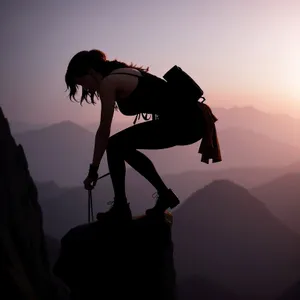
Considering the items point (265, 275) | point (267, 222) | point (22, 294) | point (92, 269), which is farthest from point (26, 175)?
point (267, 222)

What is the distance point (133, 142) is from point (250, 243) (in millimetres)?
112045

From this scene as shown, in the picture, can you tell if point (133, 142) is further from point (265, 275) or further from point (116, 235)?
point (265, 275)

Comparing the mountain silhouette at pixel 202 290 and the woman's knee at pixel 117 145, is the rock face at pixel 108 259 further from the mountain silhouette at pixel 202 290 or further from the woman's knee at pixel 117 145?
the mountain silhouette at pixel 202 290

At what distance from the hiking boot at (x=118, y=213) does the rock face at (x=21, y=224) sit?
6259mm

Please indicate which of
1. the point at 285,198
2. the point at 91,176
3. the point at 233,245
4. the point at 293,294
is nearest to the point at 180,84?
the point at 91,176

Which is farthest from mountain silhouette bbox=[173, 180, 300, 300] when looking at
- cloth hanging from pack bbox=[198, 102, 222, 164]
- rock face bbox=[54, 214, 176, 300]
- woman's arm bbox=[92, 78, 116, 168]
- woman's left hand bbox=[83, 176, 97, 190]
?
woman's arm bbox=[92, 78, 116, 168]

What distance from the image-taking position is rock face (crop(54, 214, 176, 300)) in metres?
6.83

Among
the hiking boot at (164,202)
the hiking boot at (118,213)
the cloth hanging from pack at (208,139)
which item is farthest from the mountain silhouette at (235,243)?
the cloth hanging from pack at (208,139)

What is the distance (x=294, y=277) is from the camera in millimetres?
91562

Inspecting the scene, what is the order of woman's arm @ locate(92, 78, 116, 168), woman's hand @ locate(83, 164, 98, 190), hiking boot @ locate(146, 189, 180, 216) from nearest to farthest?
woman's arm @ locate(92, 78, 116, 168), woman's hand @ locate(83, 164, 98, 190), hiking boot @ locate(146, 189, 180, 216)

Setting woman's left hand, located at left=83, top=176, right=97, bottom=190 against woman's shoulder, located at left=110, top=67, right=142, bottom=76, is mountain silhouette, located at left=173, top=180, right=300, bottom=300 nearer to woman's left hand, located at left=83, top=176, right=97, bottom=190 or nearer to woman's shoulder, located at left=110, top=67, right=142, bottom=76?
woman's left hand, located at left=83, top=176, right=97, bottom=190

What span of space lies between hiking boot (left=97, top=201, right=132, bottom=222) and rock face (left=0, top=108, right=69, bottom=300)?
6259 mm

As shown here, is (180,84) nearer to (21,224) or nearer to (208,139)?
(208,139)

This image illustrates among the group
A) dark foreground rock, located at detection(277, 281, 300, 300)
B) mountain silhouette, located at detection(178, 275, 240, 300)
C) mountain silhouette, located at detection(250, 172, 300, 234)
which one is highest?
dark foreground rock, located at detection(277, 281, 300, 300)
